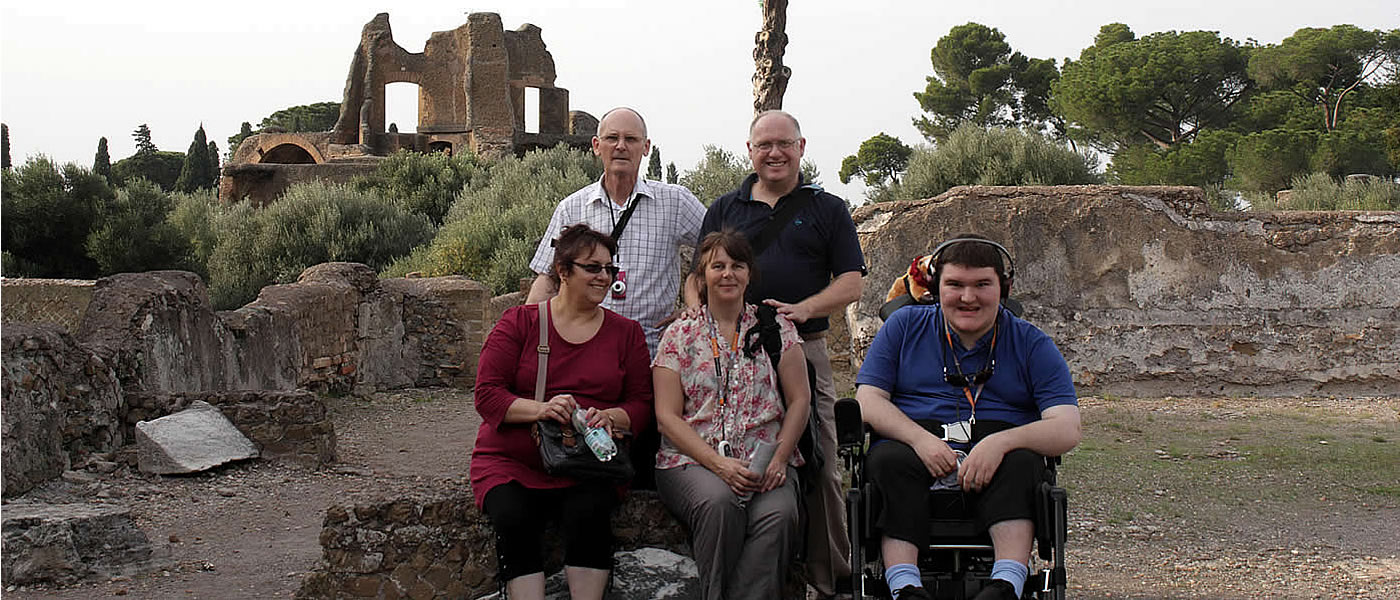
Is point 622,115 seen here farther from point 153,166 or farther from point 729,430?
point 153,166

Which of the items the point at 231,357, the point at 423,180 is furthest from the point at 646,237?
the point at 423,180

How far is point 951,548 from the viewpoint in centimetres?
385

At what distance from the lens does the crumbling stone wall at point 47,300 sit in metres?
11.2

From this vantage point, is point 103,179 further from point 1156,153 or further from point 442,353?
point 1156,153

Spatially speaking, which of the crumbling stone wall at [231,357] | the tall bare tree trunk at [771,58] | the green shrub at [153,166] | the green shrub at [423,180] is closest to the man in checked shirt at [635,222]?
the crumbling stone wall at [231,357]

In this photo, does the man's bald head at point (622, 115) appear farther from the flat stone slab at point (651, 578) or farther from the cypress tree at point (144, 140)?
the cypress tree at point (144, 140)

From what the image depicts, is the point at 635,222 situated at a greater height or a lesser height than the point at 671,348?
greater

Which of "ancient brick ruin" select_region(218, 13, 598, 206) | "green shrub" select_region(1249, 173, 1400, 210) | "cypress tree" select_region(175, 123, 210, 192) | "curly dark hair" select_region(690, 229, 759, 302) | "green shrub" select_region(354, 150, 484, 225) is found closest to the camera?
"curly dark hair" select_region(690, 229, 759, 302)

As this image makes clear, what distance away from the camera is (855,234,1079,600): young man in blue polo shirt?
377 centimetres

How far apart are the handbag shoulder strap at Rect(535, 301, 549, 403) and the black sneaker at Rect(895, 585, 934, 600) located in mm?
1329

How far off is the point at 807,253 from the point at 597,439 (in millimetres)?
1122

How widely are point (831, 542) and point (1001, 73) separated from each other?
127 ft

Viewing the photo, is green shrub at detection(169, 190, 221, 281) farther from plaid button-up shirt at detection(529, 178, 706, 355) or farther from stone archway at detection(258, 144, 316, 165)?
stone archway at detection(258, 144, 316, 165)

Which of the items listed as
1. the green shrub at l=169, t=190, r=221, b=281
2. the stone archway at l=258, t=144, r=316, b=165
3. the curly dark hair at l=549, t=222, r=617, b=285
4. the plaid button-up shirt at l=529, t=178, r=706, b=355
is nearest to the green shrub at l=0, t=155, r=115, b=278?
the green shrub at l=169, t=190, r=221, b=281
